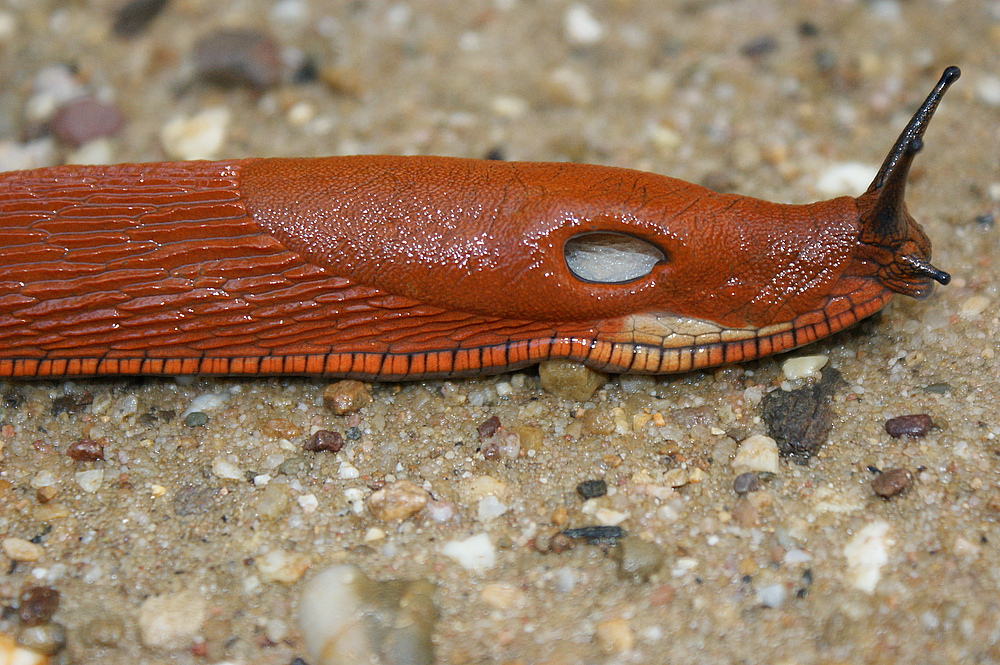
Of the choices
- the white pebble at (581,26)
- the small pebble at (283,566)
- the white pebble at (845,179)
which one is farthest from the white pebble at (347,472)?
the white pebble at (581,26)

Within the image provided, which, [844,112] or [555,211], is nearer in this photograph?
[555,211]

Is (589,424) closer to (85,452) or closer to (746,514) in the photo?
(746,514)

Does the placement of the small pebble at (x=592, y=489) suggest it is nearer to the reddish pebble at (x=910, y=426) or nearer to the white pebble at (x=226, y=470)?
the reddish pebble at (x=910, y=426)

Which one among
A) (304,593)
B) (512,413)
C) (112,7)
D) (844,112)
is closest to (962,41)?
(844,112)

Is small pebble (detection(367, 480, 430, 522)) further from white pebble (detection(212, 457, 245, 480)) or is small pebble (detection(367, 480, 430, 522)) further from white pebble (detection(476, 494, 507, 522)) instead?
white pebble (detection(212, 457, 245, 480))

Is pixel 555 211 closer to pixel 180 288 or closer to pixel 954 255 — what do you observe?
pixel 180 288

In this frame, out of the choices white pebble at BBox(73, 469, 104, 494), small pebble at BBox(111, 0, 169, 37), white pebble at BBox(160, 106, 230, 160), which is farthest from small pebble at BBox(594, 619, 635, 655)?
small pebble at BBox(111, 0, 169, 37)

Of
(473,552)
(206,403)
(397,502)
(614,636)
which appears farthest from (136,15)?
(614,636)
